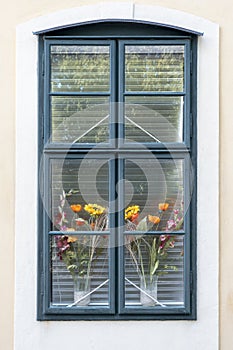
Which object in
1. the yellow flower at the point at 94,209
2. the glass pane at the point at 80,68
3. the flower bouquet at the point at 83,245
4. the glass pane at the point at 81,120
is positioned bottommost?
the flower bouquet at the point at 83,245

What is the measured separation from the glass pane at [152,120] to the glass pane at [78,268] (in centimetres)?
67

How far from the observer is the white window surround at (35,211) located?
5.00 metres

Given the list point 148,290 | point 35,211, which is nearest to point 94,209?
point 35,211

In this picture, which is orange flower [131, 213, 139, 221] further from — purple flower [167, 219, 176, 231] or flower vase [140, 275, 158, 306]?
flower vase [140, 275, 158, 306]

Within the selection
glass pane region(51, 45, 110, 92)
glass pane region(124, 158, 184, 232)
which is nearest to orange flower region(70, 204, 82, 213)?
glass pane region(124, 158, 184, 232)

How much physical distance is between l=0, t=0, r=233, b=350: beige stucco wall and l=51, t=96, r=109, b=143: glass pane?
0.88 ft

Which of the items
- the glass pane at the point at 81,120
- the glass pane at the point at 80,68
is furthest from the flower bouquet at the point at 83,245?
the glass pane at the point at 80,68

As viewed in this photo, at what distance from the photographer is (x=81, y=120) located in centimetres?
506

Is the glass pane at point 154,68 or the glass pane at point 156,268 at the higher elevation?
the glass pane at point 154,68

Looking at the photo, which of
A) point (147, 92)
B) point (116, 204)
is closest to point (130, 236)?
point (116, 204)

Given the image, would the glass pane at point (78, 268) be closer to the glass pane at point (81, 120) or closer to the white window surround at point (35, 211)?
the white window surround at point (35, 211)

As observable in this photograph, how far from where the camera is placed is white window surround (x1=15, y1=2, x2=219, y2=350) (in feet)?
16.4

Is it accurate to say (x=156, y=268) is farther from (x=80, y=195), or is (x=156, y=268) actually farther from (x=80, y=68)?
(x=80, y=68)

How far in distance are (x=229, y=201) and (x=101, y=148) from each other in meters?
0.83
